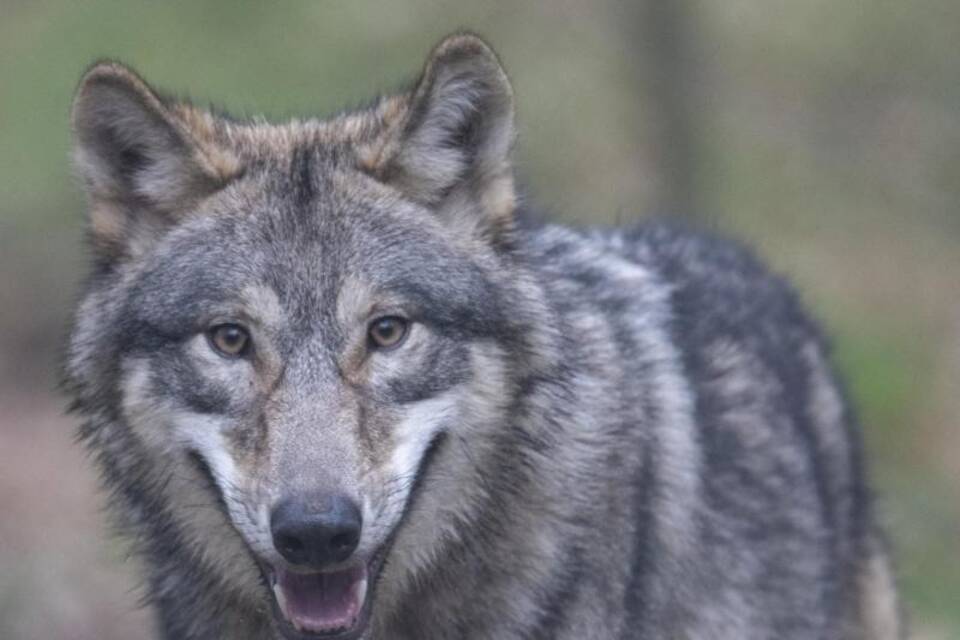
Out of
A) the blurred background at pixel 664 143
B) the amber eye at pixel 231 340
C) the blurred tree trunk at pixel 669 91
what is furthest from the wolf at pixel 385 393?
the blurred tree trunk at pixel 669 91

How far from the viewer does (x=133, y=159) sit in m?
5.23

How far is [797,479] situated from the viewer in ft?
20.8

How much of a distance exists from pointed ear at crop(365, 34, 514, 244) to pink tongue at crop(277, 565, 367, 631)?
1.13 metres

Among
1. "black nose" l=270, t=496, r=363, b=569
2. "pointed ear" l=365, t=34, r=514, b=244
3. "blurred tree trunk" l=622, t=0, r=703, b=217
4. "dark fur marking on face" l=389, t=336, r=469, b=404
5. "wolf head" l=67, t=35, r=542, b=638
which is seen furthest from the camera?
"blurred tree trunk" l=622, t=0, r=703, b=217

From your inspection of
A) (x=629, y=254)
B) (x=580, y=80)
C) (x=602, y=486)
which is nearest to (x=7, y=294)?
(x=580, y=80)

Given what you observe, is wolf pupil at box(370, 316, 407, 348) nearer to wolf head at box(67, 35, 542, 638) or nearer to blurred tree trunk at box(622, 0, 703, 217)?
wolf head at box(67, 35, 542, 638)

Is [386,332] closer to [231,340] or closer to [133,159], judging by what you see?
[231,340]

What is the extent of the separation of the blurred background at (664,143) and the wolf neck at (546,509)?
519cm

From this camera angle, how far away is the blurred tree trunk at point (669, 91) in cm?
1264

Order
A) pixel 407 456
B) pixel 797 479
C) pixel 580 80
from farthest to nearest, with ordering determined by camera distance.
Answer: pixel 580 80, pixel 797 479, pixel 407 456

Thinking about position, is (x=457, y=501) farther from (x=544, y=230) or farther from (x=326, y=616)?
(x=544, y=230)

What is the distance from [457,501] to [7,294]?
927 cm

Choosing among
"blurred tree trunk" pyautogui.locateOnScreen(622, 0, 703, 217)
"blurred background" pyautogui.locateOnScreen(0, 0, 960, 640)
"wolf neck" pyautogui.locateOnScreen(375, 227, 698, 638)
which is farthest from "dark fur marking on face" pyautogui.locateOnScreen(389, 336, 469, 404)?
"blurred tree trunk" pyautogui.locateOnScreen(622, 0, 703, 217)

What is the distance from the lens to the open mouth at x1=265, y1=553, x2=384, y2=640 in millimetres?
4688
